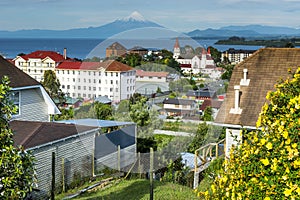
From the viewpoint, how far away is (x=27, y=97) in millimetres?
12773

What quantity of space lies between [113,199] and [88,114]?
8.38 ft

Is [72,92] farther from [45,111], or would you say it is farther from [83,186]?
[45,111]

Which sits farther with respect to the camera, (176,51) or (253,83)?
(253,83)

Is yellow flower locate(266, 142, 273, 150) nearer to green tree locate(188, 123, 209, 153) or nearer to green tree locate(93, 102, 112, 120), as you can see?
green tree locate(188, 123, 209, 153)

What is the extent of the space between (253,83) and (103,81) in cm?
700

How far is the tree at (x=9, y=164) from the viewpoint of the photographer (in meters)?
4.34

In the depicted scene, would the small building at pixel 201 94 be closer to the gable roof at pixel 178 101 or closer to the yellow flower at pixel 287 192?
the gable roof at pixel 178 101

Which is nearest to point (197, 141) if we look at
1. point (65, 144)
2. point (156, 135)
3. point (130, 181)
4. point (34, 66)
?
point (156, 135)

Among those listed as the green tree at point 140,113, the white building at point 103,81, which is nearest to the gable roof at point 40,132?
the white building at point 103,81

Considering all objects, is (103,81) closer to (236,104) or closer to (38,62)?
(236,104)

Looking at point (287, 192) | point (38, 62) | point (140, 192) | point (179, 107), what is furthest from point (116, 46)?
point (38, 62)

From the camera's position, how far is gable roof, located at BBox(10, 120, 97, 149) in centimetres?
942

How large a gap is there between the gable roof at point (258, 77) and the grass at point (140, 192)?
2683 mm

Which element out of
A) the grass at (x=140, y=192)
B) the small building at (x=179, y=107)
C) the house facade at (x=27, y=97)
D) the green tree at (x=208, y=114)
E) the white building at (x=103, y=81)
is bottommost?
the grass at (x=140, y=192)
